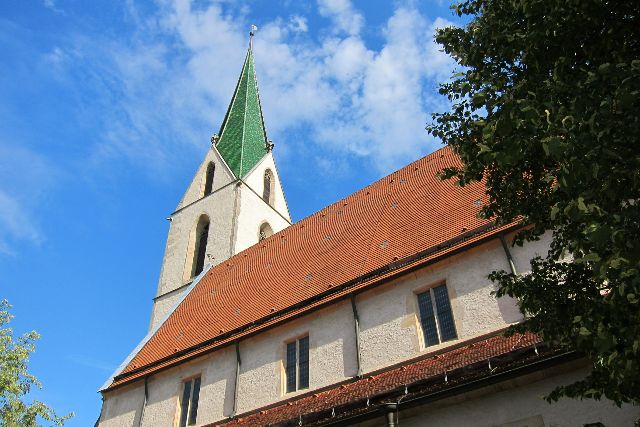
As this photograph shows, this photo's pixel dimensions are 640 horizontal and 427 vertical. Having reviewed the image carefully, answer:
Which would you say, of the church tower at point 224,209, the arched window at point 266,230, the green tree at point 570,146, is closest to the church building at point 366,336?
the green tree at point 570,146

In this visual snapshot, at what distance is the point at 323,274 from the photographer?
45.8 ft

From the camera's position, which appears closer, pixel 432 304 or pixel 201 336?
pixel 432 304

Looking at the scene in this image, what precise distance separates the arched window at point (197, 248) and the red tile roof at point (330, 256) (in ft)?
19.1

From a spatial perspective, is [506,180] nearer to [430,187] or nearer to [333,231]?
[430,187]

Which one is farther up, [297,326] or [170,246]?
[170,246]

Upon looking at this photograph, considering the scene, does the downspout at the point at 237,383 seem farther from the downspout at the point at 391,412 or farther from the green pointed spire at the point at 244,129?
the green pointed spire at the point at 244,129

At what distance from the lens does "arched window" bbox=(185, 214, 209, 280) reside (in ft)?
81.7

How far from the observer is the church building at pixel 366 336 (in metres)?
8.27

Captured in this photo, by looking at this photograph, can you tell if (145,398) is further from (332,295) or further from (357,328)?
(357,328)

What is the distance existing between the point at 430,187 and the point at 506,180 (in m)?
8.00

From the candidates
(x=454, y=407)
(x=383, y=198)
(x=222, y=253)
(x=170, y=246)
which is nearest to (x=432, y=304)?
(x=454, y=407)

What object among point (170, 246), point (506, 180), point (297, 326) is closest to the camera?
point (506, 180)

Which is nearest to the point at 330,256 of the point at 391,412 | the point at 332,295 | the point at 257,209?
the point at 332,295

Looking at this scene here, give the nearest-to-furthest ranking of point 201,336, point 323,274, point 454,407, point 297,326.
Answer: point 454,407, point 297,326, point 323,274, point 201,336
